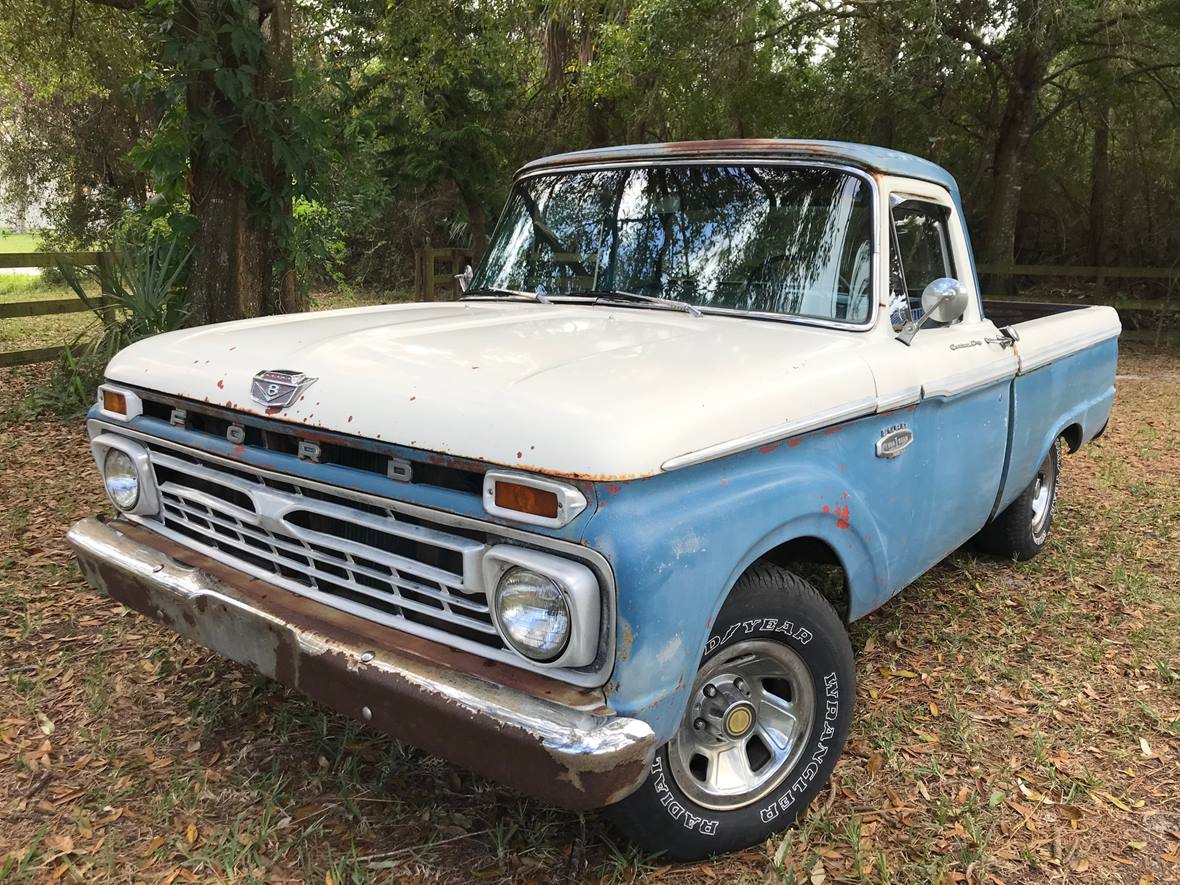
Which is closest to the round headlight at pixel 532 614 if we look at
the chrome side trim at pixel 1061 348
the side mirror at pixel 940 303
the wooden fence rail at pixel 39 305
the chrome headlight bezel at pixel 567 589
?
the chrome headlight bezel at pixel 567 589

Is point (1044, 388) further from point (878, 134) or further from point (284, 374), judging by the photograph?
point (878, 134)

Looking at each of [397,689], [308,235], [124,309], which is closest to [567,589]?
[397,689]

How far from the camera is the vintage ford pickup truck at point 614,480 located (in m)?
1.95

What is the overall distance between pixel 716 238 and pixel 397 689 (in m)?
2.02

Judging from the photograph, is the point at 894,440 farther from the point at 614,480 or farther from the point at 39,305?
the point at 39,305

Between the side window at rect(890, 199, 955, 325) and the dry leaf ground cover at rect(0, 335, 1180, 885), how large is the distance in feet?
5.00

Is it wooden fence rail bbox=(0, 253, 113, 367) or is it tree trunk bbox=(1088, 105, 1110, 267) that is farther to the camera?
tree trunk bbox=(1088, 105, 1110, 267)

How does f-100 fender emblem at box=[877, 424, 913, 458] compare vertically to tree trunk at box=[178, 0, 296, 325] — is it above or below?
below

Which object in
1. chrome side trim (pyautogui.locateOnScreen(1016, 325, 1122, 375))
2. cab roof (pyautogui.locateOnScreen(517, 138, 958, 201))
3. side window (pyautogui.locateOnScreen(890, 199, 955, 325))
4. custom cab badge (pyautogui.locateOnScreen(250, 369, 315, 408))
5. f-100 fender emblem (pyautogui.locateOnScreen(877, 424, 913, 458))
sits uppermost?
cab roof (pyautogui.locateOnScreen(517, 138, 958, 201))

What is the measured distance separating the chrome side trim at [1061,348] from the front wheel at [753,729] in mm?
1835

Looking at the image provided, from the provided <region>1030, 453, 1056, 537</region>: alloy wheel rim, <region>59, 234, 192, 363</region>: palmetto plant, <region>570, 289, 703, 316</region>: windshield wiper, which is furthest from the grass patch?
<region>1030, 453, 1056, 537</region>: alloy wheel rim

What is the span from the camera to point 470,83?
43.9 ft

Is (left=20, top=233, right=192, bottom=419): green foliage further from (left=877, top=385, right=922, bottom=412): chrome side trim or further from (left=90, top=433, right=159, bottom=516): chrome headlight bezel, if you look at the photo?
(left=877, top=385, right=922, bottom=412): chrome side trim

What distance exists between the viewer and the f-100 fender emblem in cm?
277
